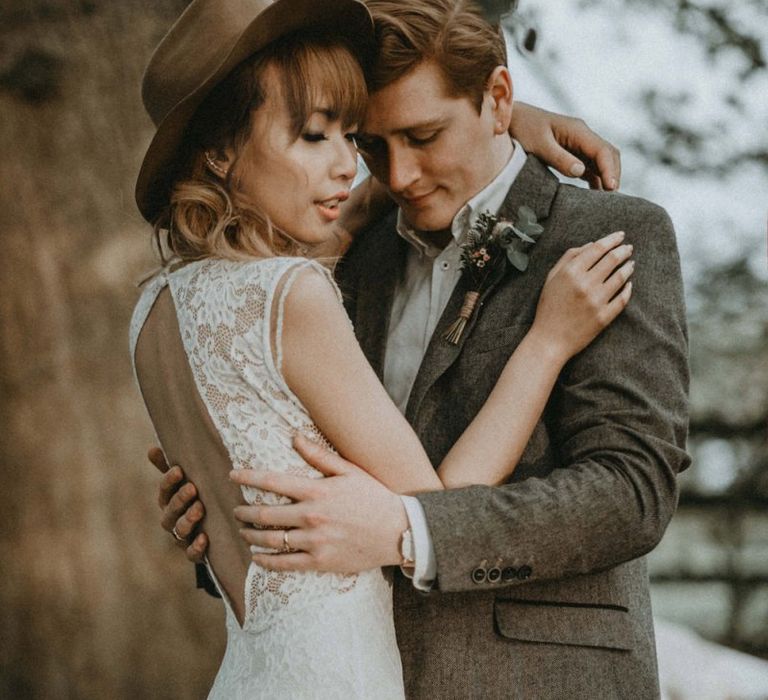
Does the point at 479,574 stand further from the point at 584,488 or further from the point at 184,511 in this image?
the point at 184,511

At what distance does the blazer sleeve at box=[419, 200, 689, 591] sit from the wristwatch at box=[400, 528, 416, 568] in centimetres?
4

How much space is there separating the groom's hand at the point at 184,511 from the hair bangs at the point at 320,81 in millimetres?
753

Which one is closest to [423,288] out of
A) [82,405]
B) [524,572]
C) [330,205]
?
[330,205]

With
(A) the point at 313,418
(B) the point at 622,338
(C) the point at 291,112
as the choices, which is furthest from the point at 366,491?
(C) the point at 291,112

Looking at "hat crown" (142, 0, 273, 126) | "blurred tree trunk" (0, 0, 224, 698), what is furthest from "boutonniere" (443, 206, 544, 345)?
"blurred tree trunk" (0, 0, 224, 698)

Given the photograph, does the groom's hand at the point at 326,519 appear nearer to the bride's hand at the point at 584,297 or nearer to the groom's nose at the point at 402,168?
the bride's hand at the point at 584,297

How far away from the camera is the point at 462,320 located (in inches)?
90.0

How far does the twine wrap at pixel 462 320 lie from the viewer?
89.5 inches

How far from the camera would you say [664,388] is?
210 cm

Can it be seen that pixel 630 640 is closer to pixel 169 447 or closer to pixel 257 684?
pixel 257 684

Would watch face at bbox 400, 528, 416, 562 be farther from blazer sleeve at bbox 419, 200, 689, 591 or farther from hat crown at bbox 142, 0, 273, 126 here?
hat crown at bbox 142, 0, 273, 126

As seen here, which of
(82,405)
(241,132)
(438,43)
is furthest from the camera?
(82,405)

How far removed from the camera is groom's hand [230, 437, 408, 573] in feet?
6.21

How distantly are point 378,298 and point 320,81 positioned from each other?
702 mm
